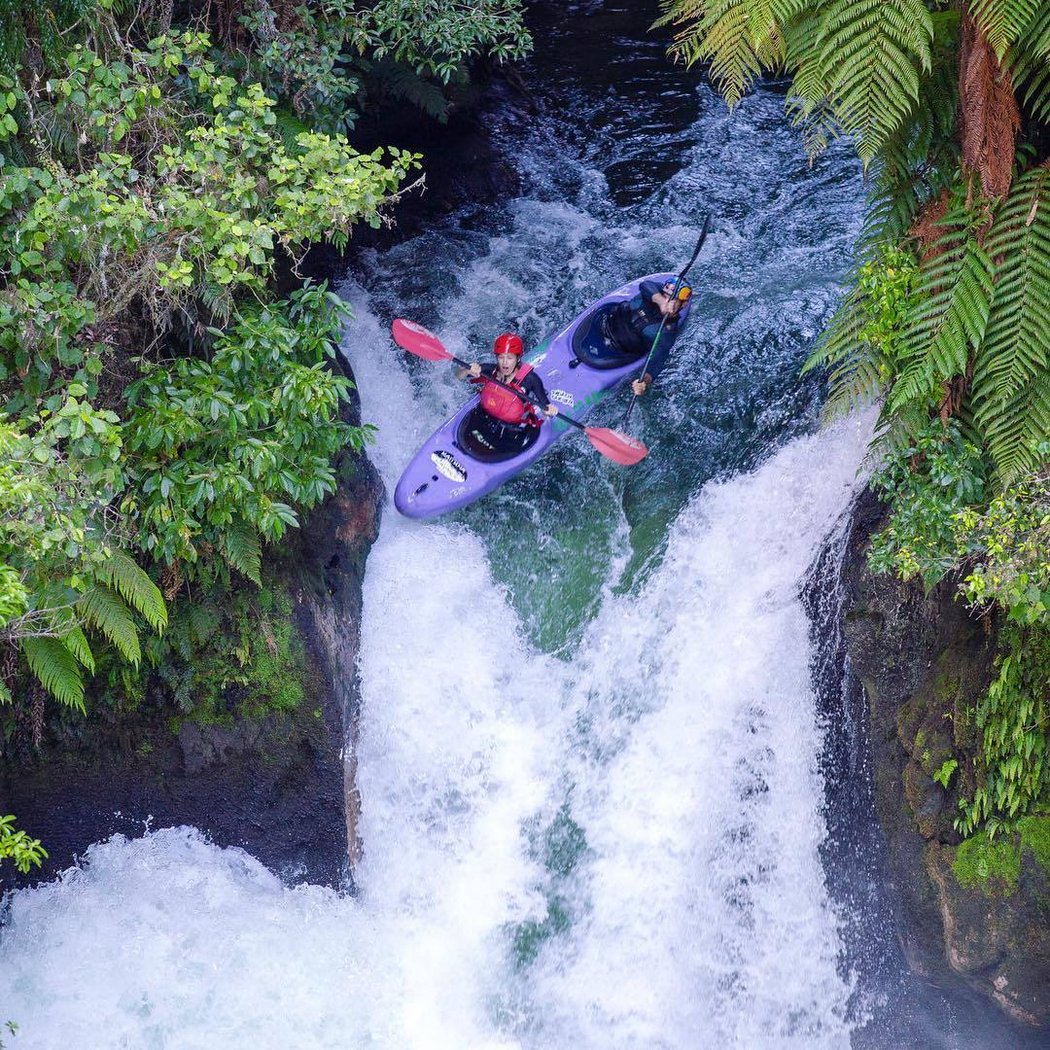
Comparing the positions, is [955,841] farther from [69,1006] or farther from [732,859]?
[69,1006]

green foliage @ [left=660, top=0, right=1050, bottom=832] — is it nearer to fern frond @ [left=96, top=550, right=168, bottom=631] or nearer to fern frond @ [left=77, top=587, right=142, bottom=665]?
fern frond @ [left=96, top=550, right=168, bottom=631]

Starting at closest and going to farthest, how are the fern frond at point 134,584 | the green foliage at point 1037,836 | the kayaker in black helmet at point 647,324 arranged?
1. the green foliage at point 1037,836
2. the fern frond at point 134,584
3. the kayaker in black helmet at point 647,324

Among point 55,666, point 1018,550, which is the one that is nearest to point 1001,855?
point 1018,550

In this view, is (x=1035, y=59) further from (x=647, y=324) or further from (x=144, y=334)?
(x=144, y=334)

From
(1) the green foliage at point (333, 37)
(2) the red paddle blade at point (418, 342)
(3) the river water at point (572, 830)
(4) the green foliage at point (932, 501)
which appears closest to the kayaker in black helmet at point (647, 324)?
(3) the river water at point (572, 830)

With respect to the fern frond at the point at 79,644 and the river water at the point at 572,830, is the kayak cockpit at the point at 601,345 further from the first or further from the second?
the fern frond at the point at 79,644

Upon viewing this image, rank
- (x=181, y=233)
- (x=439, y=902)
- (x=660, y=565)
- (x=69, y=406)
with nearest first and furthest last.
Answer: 1. (x=69, y=406)
2. (x=181, y=233)
3. (x=439, y=902)
4. (x=660, y=565)

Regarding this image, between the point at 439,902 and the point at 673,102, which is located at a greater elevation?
the point at 673,102

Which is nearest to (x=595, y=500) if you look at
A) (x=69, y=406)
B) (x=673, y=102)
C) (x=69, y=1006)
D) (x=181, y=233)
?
(x=181, y=233)
